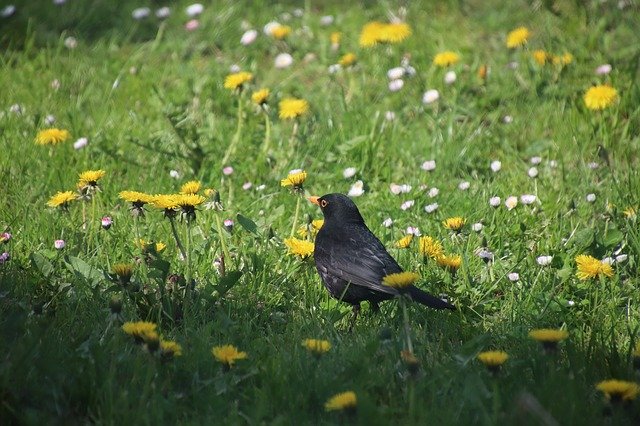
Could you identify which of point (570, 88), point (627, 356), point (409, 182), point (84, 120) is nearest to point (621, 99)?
point (570, 88)

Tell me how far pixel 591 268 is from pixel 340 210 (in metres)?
1.02

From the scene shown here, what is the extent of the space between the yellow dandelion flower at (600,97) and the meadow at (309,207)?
0.06ft

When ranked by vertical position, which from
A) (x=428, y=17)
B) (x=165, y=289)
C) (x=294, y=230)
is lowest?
(x=428, y=17)

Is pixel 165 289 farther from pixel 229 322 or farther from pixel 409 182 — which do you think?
pixel 409 182

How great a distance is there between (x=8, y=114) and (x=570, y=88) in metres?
3.10

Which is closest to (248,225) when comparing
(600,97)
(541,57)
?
(600,97)

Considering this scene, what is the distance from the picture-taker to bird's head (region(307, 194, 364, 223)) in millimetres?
4129

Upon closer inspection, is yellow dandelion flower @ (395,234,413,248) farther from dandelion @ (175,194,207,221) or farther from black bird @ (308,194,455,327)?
dandelion @ (175,194,207,221)

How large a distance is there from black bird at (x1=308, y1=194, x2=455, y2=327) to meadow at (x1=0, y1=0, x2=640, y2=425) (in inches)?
4.2

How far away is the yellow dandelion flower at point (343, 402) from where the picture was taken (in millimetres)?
2719

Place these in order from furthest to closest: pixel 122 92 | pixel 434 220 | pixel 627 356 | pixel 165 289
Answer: pixel 122 92, pixel 434 220, pixel 165 289, pixel 627 356

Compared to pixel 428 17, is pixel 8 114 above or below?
above

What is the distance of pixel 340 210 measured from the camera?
Answer: 4141 mm

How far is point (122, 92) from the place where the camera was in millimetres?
5945
